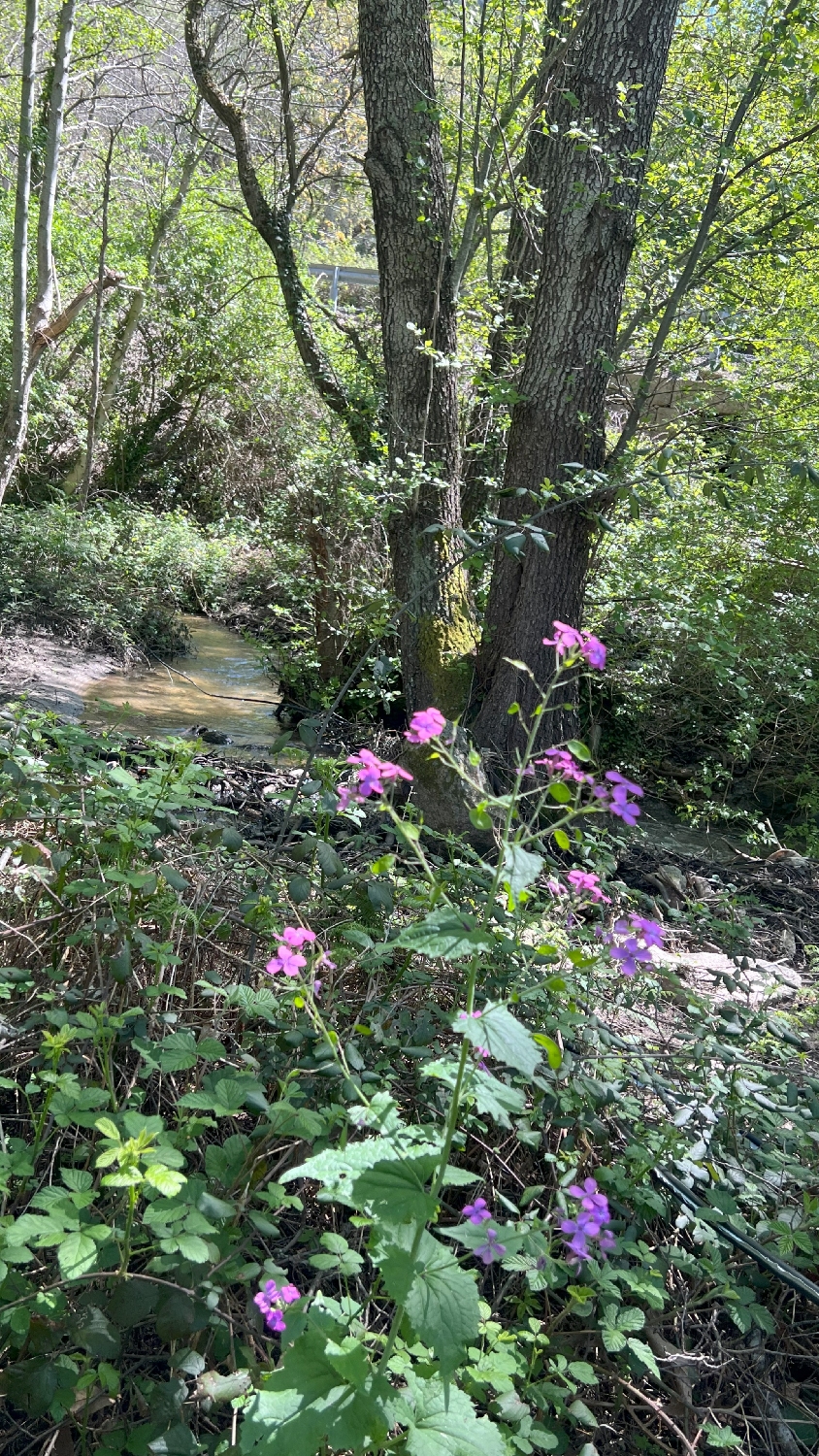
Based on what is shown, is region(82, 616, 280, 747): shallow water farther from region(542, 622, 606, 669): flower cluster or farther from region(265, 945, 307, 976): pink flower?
region(542, 622, 606, 669): flower cluster

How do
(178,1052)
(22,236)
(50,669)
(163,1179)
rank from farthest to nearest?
(50,669) < (22,236) < (178,1052) < (163,1179)

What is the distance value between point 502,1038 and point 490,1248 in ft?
1.36

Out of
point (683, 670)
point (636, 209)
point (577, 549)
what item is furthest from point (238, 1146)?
point (683, 670)

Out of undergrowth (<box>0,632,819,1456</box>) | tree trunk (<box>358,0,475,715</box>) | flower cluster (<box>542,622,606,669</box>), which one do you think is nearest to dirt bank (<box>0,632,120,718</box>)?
tree trunk (<box>358,0,475,715</box>)

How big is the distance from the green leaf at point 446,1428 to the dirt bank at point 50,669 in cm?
540

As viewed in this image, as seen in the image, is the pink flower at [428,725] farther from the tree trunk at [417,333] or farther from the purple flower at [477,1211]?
the tree trunk at [417,333]

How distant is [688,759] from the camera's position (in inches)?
249

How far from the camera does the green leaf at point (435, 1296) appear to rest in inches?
46.9

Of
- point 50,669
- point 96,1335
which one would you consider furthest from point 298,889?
point 50,669

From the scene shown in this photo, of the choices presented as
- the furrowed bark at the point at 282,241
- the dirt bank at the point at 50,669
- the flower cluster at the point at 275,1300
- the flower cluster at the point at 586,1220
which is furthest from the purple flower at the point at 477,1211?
the furrowed bark at the point at 282,241

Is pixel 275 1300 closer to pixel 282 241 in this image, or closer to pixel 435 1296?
pixel 435 1296

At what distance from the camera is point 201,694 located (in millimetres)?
8133

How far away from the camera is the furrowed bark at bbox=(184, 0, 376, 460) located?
6.91 m

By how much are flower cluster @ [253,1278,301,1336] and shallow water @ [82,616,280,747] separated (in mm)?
5203
